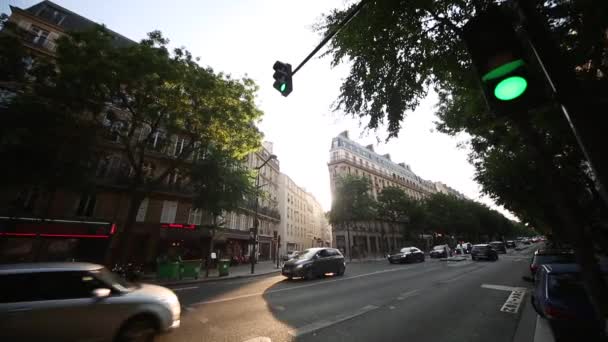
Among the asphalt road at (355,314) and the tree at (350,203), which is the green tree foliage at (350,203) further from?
the asphalt road at (355,314)

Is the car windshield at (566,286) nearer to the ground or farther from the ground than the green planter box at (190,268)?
farther from the ground

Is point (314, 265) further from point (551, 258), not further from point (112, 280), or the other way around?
point (551, 258)

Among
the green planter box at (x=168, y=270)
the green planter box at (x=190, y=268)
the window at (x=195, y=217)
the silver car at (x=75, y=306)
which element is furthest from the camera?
the window at (x=195, y=217)

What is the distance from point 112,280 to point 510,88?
6.54 meters

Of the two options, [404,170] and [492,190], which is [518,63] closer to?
[492,190]

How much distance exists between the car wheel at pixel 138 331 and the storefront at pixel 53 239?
1705 cm

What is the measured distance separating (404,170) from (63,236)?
7126 cm

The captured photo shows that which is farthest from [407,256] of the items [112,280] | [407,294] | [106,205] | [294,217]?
[294,217]

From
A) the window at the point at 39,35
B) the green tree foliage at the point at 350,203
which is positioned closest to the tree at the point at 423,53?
the window at the point at 39,35

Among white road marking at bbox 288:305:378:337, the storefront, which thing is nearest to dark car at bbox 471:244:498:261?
white road marking at bbox 288:305:378:337

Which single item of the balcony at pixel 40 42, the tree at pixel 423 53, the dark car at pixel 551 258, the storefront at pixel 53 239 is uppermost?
the balcony at pixel 40 42

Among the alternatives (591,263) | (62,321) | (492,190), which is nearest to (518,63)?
(591,263)

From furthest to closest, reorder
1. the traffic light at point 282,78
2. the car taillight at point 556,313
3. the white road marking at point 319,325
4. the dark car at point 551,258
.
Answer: the dark car at point 551,258 → the white road marking at point 319,325 → the traffic light at point 282,78 → the car taillight at point 556,313

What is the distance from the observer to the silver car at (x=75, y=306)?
351cm
